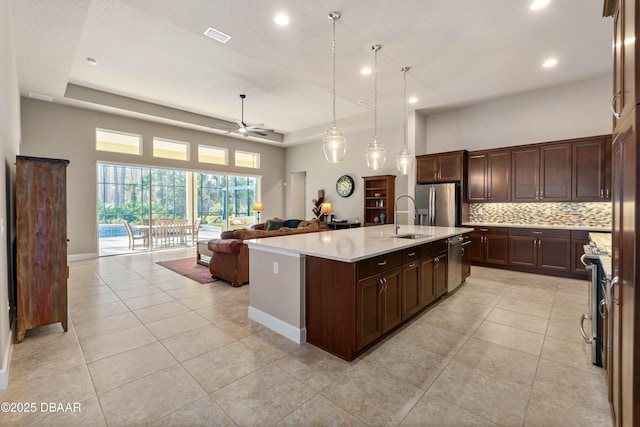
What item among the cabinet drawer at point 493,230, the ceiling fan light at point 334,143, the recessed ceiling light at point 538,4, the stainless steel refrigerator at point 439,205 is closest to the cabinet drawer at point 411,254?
the ceiling fan light at point 334,143

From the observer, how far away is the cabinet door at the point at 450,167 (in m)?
6.01

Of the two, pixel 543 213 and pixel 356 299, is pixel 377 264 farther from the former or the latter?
pixel 543 213

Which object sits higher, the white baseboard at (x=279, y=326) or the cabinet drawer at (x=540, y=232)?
the cabinet drawer at (x=540, y=232)

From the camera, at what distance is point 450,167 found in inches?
241

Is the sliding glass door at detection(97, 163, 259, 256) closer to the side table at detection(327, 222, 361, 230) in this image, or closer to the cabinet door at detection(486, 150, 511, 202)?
the side table at detection(327, 222, 361, 230)

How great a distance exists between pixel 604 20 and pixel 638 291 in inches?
152

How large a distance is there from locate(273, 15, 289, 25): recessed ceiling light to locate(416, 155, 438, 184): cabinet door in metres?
4.31

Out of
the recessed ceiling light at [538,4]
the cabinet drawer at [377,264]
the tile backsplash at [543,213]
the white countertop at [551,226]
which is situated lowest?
the cabinet drawer at [377,264]

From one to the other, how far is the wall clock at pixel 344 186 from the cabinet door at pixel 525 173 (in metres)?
4.18

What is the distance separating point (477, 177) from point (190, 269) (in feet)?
19.9

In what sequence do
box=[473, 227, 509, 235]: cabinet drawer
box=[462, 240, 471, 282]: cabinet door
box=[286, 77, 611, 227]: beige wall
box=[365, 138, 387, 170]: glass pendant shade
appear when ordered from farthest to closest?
box=[473, 227, 509, 235]: cabinet drawer → box=[286, 77, 611, 227]: beige wall → box=[462, 240, 471, 282]: cabinet door → box=[365, 138, 387, 170]: glass pendant shade

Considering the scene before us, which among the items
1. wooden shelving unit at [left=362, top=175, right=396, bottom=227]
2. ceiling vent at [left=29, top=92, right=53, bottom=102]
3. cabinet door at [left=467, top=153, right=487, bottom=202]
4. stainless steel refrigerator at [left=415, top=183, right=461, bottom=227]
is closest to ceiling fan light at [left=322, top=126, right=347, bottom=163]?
stainless steel refrigerator at [left=415, top=183, right=461, bottom=227]

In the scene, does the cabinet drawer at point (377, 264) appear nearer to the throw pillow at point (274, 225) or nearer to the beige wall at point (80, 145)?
the throw pillow at point (274, 225)

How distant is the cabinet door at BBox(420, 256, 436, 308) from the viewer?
3311 mm
